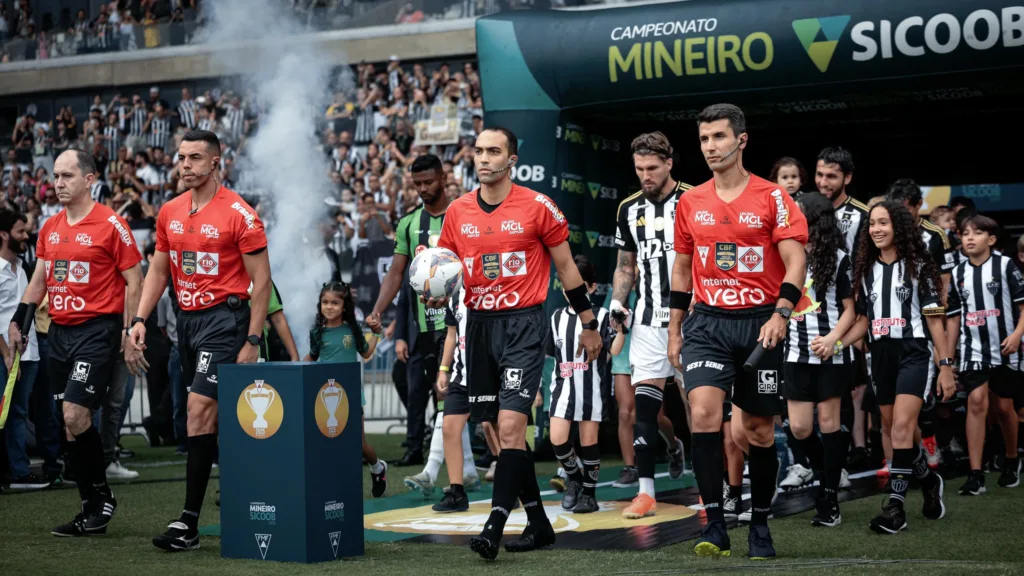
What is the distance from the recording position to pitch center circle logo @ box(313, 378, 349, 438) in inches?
229

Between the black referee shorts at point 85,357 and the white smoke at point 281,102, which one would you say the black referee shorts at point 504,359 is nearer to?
the black referee shorts at point 85,357

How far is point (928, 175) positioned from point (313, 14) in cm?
1342

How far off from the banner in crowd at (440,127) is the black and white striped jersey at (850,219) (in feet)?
39.4

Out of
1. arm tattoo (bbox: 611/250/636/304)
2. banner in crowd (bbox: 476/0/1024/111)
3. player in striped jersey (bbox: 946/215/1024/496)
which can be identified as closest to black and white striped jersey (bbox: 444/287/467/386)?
arm tattoo (bbox: 611/250/636/304)

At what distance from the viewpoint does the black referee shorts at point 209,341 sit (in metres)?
6.32

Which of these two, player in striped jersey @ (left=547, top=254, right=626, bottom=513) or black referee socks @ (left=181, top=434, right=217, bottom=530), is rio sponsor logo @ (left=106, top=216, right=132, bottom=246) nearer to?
black referee socks @ (left=181, top=434, right=217, bottom=530)

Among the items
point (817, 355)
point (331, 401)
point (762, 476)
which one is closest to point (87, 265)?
point (331, 401)

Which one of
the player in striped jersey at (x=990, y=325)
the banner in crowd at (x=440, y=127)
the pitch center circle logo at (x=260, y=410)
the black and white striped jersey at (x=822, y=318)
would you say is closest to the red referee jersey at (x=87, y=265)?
the pitch center circle logo at (x=260, y=410)

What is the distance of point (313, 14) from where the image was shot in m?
22.3

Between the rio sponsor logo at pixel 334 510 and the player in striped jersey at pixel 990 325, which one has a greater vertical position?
the player in striped jersey at pixel 990 325

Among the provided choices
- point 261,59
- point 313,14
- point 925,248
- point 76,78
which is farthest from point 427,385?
point 76,78

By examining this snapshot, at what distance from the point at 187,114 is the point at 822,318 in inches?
770

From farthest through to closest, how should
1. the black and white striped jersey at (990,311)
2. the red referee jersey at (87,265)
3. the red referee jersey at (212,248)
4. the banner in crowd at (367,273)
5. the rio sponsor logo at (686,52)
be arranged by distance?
the banner in crowd at (367,273)
the rio sponsor logo at (686,52)
the black and white striped jersey at (990,311)
the red referee jersey at (87,265)
the red referee jersey at (212,248)

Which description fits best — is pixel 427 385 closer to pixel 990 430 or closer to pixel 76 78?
pixel 990 430
